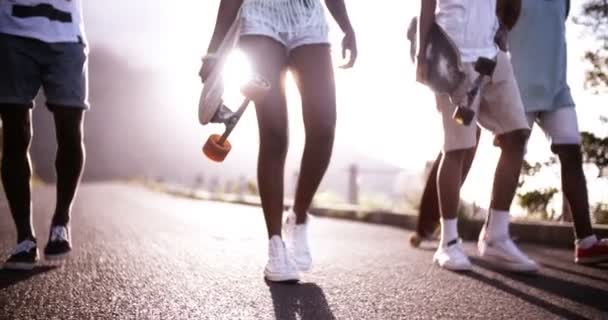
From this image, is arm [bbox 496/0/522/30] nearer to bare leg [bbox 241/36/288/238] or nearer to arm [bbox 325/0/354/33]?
arm [bbox 325/0/354/33]

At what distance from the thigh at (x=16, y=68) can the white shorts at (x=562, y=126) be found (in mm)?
2814

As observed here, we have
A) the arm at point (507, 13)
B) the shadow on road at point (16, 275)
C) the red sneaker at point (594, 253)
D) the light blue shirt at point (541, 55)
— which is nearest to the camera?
the shadow on road at point (16, 275)

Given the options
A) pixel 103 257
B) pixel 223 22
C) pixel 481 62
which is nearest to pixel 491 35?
pixel 481 62

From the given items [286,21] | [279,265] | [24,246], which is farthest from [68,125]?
[279,265]

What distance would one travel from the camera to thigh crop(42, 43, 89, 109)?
308cm

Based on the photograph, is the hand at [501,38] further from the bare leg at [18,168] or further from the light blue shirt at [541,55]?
the bare leg at [18,168]

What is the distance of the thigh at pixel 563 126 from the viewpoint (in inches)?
136

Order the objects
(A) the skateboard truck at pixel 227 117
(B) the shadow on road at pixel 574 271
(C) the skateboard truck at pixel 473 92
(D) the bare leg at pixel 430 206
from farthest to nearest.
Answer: (D) the bare leg at pixel 430 206 < (C) the skateboard truck at pixel 473 92 < (B) the shadow on road at pixel 574 271 < (A) the skateboard truck at pixel 227 117

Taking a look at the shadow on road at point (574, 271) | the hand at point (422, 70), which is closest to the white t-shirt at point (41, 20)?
the hand at point (422, 70)

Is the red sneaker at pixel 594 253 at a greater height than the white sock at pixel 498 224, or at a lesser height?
lesser

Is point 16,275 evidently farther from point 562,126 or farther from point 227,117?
point 562,126

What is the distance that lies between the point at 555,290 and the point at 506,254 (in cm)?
60

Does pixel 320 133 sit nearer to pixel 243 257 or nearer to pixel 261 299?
pixel 261 299

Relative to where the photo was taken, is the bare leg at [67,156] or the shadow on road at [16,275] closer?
the shadow on road at [16,275]
